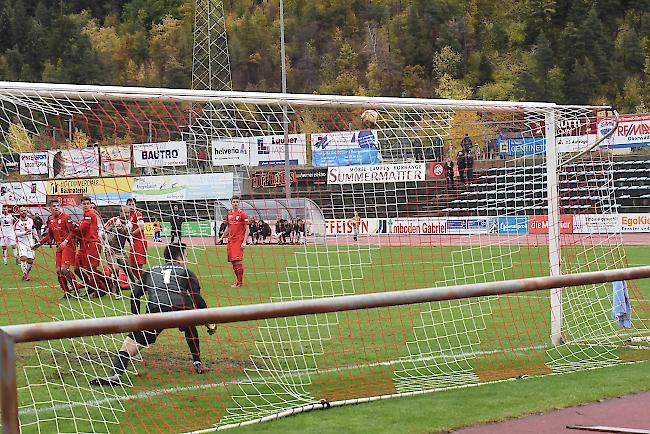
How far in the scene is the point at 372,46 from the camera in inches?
3954

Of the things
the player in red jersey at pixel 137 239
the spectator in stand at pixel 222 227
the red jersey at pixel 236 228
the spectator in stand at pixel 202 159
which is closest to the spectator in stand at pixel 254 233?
the spectator in stand at pixel 222 227

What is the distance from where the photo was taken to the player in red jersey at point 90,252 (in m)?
14.4

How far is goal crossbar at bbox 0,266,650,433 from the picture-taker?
3.70m

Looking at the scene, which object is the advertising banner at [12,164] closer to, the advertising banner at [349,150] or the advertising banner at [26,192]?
the advertising banner at [26,192]

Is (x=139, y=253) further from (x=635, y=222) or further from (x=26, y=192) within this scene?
(x=635, y=222)

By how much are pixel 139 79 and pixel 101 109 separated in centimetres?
10330

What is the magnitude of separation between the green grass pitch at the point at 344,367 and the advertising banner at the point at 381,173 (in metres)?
2.71

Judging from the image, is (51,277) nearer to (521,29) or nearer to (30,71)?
(521,29)

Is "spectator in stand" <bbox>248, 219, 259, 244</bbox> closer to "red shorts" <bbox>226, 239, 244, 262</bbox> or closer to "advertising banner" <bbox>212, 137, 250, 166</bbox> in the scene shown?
"red shorts" <bbox>226, 239, 244, 262</bbox>

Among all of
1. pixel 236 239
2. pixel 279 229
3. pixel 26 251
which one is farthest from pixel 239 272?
pixel 26 251

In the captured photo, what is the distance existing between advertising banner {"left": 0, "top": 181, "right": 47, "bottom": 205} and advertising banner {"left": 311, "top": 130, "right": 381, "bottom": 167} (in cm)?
372

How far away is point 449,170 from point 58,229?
23.9ft

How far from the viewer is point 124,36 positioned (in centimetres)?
11931

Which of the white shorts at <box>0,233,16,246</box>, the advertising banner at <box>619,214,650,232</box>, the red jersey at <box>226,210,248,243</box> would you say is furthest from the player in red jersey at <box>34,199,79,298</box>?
the advertising banner at <box>619,214,650,232</box>
